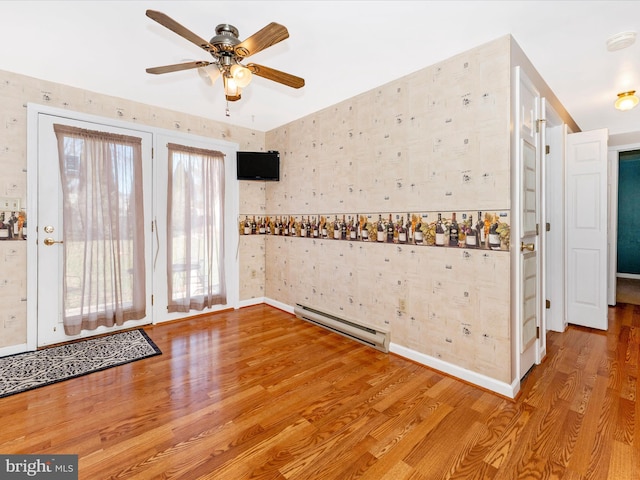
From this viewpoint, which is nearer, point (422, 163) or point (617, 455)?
point (617, 455)

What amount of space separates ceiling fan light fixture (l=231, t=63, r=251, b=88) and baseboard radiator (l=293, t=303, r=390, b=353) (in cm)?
243

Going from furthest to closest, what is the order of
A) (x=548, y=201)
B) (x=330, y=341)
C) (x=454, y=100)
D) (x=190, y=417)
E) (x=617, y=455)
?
(x=548, y=201)
(x=330, y=341)
(x=454, y=100)
(x=190, y=417)
(x=617, y=455)

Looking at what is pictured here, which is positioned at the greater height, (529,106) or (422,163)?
(529,106)

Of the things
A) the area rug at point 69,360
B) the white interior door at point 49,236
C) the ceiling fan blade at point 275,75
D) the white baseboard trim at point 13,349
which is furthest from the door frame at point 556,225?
the white baseboard trim at point 13,349

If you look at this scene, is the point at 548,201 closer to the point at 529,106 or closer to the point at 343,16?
the point at 529,106

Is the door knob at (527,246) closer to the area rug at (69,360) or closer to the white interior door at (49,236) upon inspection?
the area rug at (69,360)

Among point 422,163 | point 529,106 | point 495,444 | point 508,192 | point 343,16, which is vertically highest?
point 343,16

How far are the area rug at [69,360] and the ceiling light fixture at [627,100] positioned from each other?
513cm

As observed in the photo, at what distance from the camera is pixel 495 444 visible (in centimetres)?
168

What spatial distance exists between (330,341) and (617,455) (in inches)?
83.4

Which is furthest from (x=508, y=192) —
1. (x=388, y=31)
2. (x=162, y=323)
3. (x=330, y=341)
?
(x=162, y=323)

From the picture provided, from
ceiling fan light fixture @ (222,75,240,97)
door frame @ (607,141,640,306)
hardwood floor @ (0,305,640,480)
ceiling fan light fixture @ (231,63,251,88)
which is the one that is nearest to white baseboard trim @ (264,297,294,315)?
hardwood floor @ (0,305,640,480)

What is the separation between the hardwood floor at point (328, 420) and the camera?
153 cm

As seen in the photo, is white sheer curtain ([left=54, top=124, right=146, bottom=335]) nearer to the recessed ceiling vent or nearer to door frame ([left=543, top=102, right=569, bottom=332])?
the recessed ceiling vent
